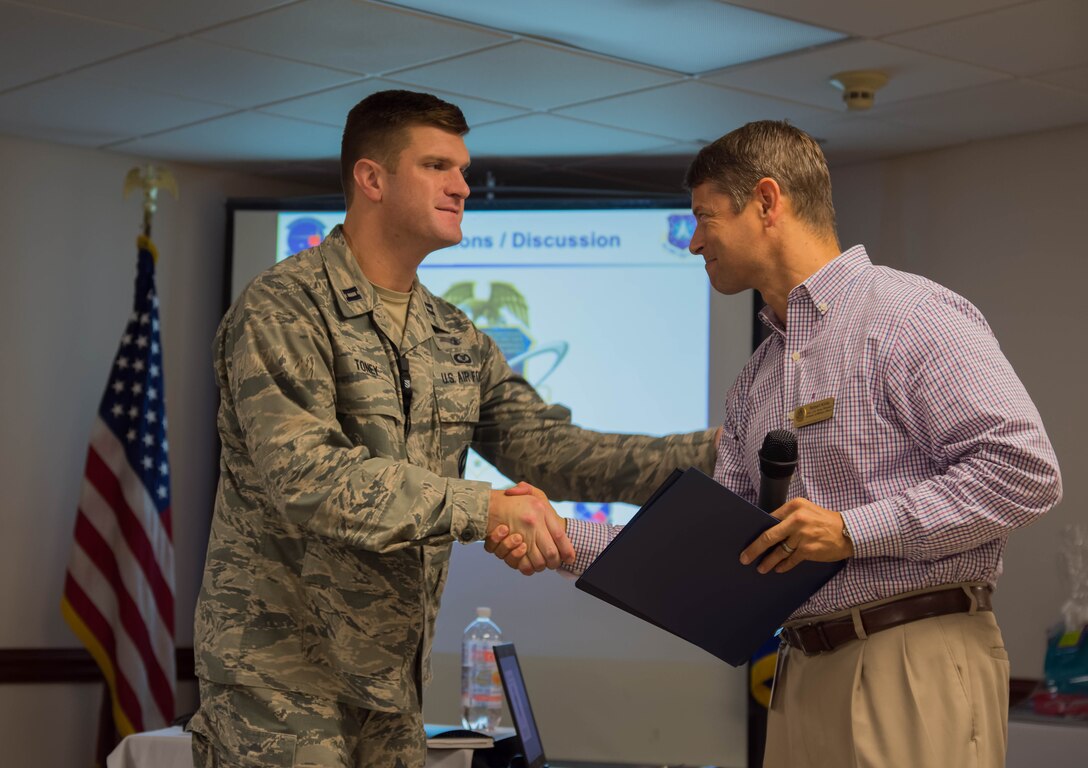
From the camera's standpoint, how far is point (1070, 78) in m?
4.59

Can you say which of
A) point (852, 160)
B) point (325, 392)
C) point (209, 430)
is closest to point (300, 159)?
point (209, 430)

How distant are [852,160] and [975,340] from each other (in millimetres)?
4083

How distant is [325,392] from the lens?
2.27 m

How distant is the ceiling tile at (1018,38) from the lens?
155 inches

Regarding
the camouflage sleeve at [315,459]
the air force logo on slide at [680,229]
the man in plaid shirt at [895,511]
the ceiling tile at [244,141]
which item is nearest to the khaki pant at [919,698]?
the man in plaid shirt at [895,511]

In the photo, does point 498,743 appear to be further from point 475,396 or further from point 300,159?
point 300,159

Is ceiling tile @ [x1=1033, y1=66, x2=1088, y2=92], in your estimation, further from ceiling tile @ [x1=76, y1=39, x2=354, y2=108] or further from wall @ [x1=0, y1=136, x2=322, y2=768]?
wall @ [x1=0, y1=136, x2=322, y2=768]

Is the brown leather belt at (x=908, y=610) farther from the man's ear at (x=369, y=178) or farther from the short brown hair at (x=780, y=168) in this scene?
the man's ear at (x=369, y=178)

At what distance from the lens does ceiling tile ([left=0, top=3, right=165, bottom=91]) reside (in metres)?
4.15

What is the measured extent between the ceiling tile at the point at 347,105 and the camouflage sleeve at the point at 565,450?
2.29m

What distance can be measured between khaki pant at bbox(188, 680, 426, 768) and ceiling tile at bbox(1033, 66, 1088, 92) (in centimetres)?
334

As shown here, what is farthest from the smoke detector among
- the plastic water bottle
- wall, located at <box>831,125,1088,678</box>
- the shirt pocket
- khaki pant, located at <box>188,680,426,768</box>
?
khaki pant, located at <box>188,680,426,768</box>

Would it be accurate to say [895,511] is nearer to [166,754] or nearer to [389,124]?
[389,124]

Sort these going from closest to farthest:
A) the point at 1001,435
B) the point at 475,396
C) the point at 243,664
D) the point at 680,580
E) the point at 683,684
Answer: the point at 1001,435, the point at 680,580, the point at 243,664, the point at 475,396, the point at 683,684
